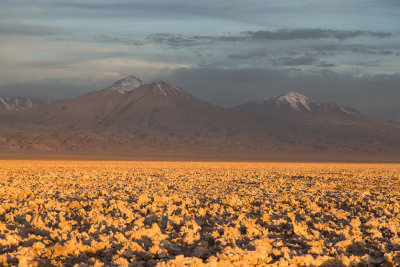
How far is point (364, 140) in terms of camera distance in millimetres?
154000

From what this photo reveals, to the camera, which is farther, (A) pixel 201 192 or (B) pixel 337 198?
(A) pixel 201 192

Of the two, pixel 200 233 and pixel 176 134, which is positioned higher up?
pixel 176 134

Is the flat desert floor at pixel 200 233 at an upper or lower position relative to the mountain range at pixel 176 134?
lower

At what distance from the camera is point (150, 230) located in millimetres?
9344

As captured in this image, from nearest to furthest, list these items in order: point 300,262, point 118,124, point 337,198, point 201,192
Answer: point 300,262
point 337,198
point 201,192
point 118,124

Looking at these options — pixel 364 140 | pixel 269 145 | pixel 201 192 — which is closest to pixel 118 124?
pixel 269 145

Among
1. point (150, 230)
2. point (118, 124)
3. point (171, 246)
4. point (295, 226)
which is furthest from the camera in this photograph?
point (118, 124)

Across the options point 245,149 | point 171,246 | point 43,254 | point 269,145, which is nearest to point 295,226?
point 171,246

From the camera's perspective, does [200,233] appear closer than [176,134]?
Yes

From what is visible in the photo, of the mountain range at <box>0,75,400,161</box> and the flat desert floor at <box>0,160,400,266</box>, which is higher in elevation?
the mountain range at <box>0,75,400,161</box>

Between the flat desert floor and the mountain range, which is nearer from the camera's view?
the flat desert floor

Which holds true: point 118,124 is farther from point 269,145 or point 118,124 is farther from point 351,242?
point 351,242

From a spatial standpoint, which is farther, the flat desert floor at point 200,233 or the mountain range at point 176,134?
the mountain range at point 176,134

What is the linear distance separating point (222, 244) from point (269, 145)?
131 m
